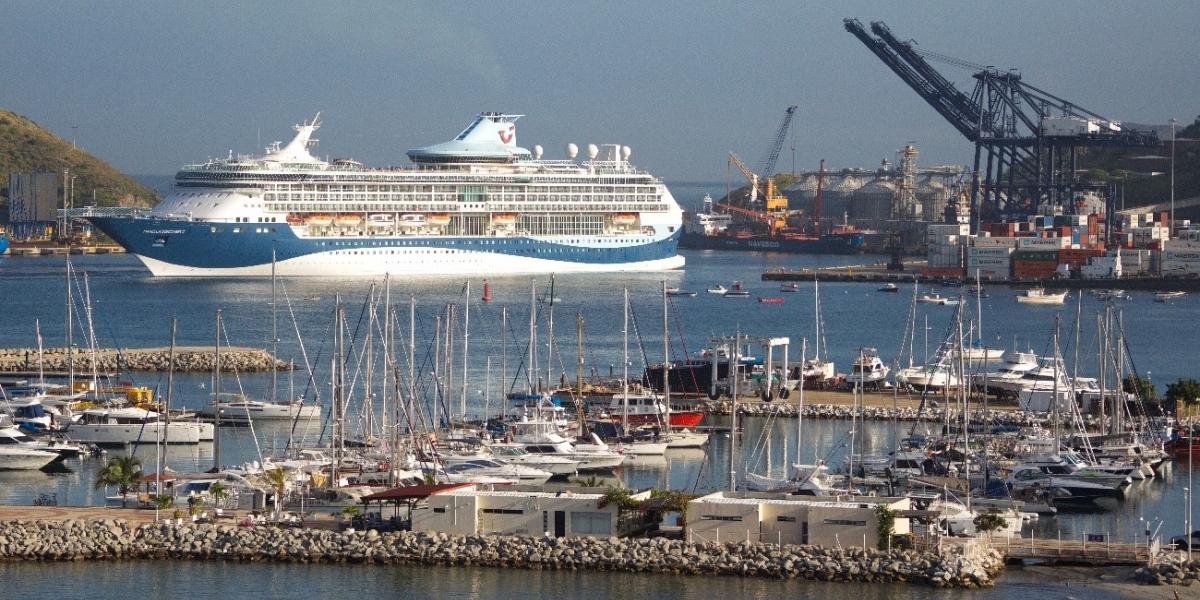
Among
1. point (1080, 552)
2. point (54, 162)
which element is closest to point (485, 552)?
point (1080, 552)

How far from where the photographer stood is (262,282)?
41.8 m

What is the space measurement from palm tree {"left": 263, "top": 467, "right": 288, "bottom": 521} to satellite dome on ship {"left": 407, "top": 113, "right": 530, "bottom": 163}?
32940 mm

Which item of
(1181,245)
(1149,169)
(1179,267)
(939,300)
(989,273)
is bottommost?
(939,300)

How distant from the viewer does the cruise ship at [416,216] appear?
4266 centimetres

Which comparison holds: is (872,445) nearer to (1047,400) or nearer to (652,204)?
(1047,400)

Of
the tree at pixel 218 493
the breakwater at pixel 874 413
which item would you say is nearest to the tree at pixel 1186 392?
the breakwater at pixel 874 413

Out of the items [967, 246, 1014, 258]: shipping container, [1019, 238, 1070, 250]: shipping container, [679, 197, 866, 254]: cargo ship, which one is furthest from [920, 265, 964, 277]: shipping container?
[679, 197, 866, 254]: cargo ship

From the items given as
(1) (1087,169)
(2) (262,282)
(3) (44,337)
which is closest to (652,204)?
(2) (262,282)

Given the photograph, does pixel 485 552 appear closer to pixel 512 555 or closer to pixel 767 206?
pixel 512 555

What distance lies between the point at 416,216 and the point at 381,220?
2.66 feet

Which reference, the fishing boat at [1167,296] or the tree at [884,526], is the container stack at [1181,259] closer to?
the fishing boat at [1167,296]

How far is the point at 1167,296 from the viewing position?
42531mm

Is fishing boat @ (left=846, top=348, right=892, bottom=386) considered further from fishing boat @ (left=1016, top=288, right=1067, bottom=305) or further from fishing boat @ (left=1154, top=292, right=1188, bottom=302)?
fishing boat @ (left=1154, top=292, right=1188, bottom=302)

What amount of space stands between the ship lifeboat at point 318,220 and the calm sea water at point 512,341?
2.19m
